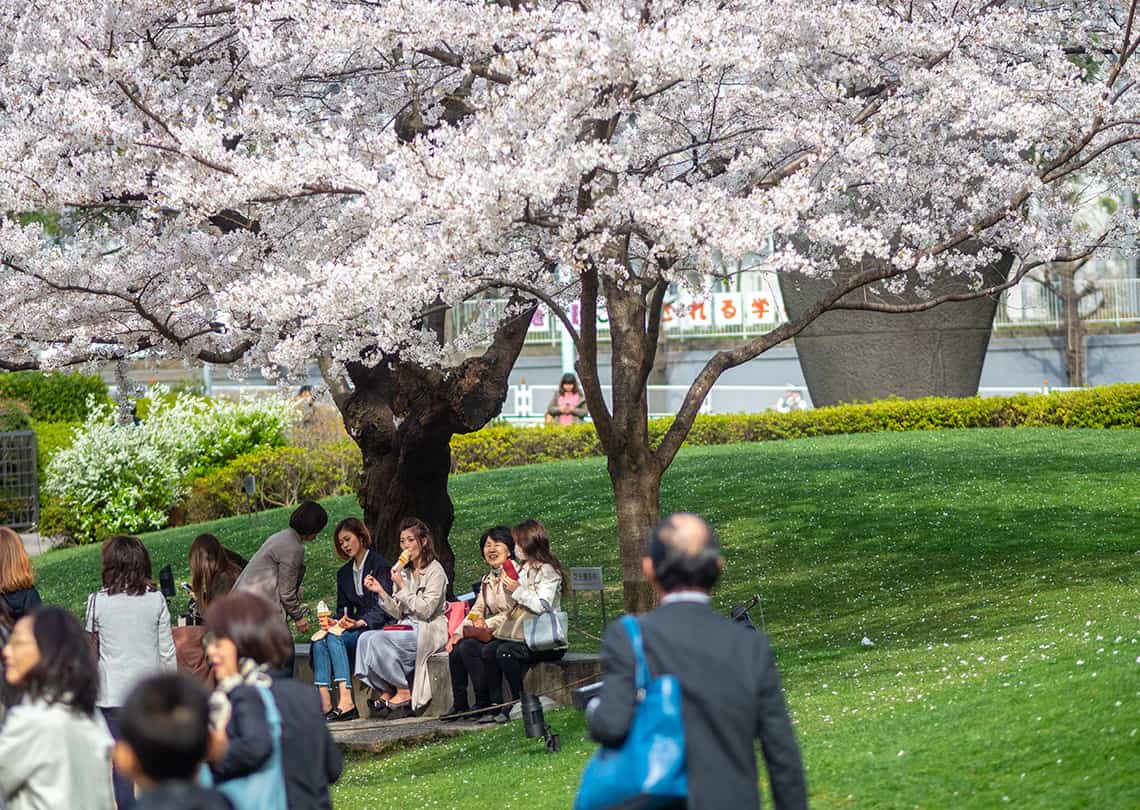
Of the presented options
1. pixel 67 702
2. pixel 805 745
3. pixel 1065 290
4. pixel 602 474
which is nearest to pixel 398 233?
pixel 805 745

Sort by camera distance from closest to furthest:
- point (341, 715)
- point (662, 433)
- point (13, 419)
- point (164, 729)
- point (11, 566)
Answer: point (164, 729), point (11, 566), point (341, 715), point (662, 433), point (13, 419)

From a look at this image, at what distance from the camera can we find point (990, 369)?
38500mm

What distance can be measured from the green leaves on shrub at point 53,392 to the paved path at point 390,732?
21.0 meters

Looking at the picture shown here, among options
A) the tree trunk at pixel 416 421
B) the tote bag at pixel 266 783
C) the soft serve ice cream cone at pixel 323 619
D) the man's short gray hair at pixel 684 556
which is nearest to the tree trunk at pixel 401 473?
the tree trunk at pixel 416 421

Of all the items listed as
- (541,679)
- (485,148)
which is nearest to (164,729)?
(485,148)

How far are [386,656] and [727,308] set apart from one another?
2940 cm

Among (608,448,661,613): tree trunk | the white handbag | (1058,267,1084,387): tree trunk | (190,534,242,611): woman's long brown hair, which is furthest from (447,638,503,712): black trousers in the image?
(1058,267,1084,387): tree trunk

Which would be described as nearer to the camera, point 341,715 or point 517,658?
point 517,658

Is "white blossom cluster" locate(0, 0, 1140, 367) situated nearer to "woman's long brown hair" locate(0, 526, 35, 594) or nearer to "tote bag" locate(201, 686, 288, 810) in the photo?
"woman's long brown hair" locate(0, 526, 35, 594)

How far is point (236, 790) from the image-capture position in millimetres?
4637

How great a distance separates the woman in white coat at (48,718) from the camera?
15.9 feet

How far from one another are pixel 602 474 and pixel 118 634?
13188 mm

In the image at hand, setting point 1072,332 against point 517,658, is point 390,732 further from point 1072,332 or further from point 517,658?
point 1072,332

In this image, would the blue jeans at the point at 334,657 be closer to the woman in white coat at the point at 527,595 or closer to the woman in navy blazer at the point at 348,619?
the woman in navy blazer at the point at 348,619
